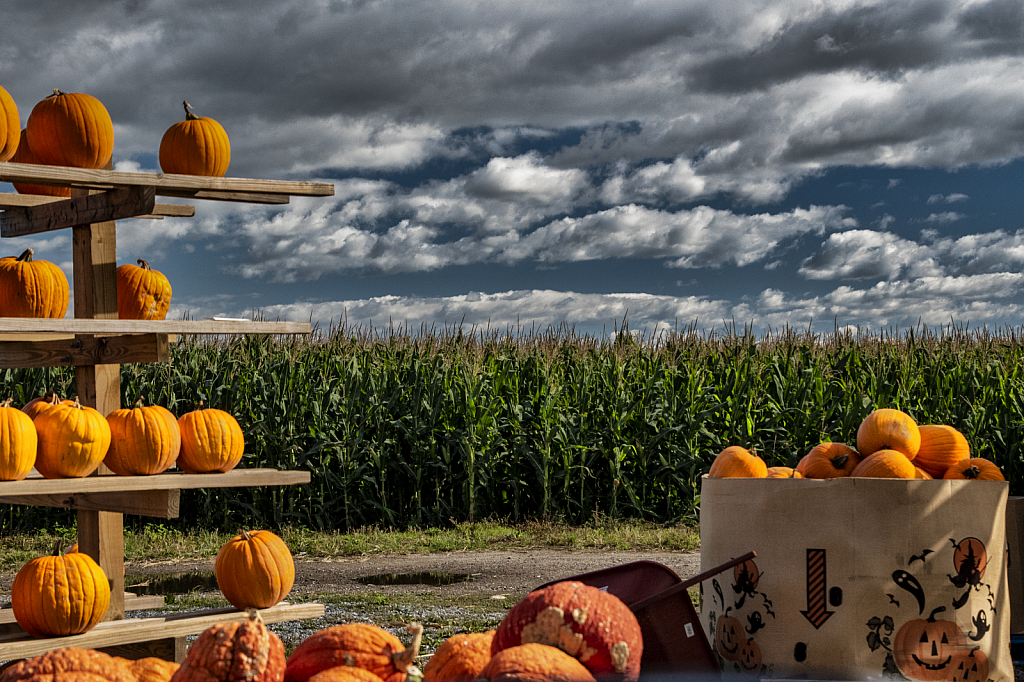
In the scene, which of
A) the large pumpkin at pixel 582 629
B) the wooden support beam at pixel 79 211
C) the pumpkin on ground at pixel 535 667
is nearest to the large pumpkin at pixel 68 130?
the wooden support beam at pixel 79 211

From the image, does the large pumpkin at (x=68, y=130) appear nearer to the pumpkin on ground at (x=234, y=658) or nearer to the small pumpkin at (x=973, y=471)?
the pumpkin on ground at (x=234, y=658)

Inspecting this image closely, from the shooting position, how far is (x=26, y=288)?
15.1ft

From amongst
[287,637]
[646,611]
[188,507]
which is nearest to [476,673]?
[646,611]

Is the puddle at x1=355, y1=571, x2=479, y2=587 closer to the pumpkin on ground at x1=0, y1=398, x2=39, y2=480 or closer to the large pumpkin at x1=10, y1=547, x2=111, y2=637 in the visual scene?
the large pumpkin at x1=10, y1=547, x2=111, y2=637

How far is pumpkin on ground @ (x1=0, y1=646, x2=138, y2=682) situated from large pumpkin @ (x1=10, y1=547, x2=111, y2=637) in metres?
2.55

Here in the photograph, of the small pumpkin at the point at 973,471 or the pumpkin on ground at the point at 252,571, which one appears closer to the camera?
the small pumpkin at the point at 973,471

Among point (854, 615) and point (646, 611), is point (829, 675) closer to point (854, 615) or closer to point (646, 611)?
point (854, 615)

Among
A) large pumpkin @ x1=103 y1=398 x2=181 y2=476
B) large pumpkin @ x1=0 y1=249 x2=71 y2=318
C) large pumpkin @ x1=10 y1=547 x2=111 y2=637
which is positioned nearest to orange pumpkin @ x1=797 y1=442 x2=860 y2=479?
large pumpkin @ x1=103 y1=398 x2=181 y2=476

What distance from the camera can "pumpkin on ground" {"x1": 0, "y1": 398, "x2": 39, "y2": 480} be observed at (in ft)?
12.7

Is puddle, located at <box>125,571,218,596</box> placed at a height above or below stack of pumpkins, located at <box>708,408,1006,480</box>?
below

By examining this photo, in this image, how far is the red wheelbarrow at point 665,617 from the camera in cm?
198

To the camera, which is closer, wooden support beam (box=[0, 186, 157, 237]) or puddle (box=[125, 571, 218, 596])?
wooden support beam (box=[0, 186, 157, 237])

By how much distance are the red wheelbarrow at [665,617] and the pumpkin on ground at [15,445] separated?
2.93 metres

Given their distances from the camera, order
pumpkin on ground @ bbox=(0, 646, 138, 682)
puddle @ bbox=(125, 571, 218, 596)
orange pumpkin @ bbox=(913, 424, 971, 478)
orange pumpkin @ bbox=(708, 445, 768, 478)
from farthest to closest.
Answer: puddle @ bbox=(125, 571, 218, 596), orange pumpkin @ bbox=(913, 424, 971, 478), orange pumpkin @ bbox=(708, 445, 768, 478), pumpkin on ground @ bbox=(0, 646, 138, 682)
